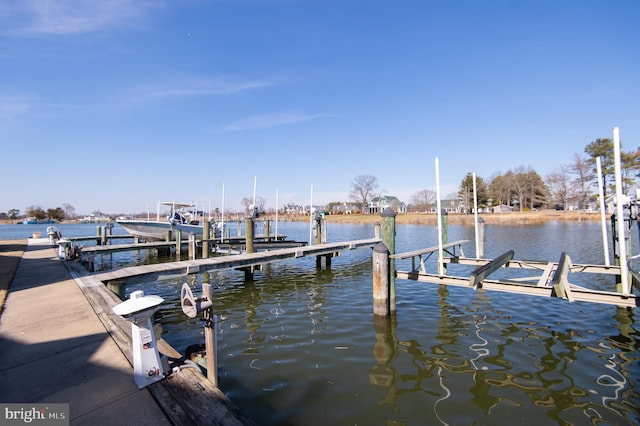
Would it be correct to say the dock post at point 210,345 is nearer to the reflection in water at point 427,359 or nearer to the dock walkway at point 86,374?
the dock walkway at point 86,374

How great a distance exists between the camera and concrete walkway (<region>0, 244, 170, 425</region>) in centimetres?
292

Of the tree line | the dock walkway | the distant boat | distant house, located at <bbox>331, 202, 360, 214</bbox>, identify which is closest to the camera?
the dock walkway

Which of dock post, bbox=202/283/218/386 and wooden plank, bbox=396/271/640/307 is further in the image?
wooden plank, bbox=396/271/640/307

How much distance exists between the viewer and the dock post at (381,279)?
24.4 ft

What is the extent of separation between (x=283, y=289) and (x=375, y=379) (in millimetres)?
6939

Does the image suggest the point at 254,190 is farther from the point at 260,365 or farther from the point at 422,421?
the point at 422,421

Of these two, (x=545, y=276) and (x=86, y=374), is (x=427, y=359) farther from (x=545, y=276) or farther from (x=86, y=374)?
(x=86, y=374)

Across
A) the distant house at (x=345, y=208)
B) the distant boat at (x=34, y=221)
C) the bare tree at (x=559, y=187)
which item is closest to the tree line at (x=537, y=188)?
the bare tree at (x=559, y=187)

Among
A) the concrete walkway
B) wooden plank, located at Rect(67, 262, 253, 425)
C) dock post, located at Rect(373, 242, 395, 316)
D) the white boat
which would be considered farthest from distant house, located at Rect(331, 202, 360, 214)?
wooden plank, located at Rect(67, 262, 253, 425)

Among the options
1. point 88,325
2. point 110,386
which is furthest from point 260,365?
point 88,325

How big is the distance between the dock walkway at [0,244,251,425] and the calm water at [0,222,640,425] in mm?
1377

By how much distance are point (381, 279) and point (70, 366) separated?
5.98 meters

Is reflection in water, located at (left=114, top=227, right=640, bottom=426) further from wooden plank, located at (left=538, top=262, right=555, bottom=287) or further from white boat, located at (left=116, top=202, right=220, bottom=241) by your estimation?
white boat, located at (left=116, top=202, right=220, bottom=241)

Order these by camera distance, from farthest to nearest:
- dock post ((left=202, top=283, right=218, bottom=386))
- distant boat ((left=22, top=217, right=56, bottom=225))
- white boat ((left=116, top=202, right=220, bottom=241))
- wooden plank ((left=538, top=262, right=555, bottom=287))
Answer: distant boat ((left=22, top=217, right=56, bottom=225)) < white boat ((left=116, top=202, right=220, bottom=241)) < wooden plank ((left=538, top=262, right=555, bottom=287)) < dock post ((left=202, top=283, right=218, bottom=386))
